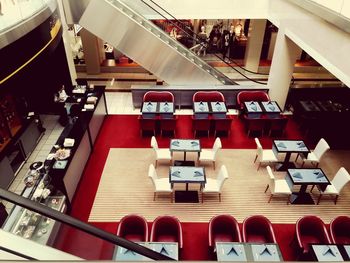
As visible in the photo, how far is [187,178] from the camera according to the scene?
6.73 m

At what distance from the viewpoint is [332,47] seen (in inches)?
264

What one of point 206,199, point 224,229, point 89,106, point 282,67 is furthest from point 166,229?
point 282,67

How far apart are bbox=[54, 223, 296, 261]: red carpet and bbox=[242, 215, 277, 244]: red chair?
2.09ft

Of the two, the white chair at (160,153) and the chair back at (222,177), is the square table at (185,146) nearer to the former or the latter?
the white chair at (160,153)

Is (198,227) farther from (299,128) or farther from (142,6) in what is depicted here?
(142,6)

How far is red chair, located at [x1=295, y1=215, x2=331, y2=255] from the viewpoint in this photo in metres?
5.48

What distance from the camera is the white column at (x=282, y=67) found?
988cm

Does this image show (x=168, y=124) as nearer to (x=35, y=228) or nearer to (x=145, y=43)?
(x=145, y=43)

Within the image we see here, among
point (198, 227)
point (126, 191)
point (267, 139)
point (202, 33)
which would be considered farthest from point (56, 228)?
point (202, 33)

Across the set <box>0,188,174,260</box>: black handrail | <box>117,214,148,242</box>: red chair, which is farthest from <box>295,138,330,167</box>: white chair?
<box>0,188,174,260</box>: black handrail

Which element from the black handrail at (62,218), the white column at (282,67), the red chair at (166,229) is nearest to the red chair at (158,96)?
the white column at (282,67)

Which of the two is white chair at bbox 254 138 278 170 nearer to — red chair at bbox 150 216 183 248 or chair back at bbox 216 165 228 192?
chair back at bbox 216 165 228 192

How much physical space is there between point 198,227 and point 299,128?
5.60 meters

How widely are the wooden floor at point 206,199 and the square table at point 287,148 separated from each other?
0.42 m
